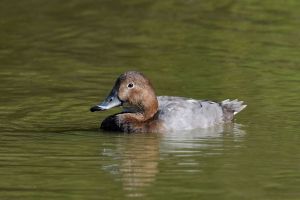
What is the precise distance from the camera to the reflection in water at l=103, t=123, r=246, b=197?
1097 cm

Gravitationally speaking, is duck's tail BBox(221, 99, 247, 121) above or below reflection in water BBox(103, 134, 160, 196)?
above

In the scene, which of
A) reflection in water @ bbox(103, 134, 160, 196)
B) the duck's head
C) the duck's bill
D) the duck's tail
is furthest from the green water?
the duck's head

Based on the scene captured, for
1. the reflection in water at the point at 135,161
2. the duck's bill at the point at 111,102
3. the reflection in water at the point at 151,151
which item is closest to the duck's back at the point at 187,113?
the reflection in water at the point at 151,151

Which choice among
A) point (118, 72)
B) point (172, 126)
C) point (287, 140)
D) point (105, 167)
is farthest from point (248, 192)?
point (118, 72)

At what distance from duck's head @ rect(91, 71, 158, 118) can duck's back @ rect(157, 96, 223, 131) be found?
173 mm

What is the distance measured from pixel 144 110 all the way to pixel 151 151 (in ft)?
5.27

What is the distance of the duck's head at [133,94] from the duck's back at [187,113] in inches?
6.8

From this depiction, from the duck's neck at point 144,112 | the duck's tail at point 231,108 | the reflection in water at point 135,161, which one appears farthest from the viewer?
the duck's tail at point 231,108

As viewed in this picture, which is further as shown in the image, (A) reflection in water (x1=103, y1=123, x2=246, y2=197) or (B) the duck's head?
(B) the duck's head

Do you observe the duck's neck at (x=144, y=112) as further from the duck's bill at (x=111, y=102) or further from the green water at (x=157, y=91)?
the green water at (x=157, y=91)

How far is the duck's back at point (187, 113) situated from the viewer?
14008 millimetres

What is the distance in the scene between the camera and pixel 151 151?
12.6 metres

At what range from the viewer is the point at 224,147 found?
12.7 m

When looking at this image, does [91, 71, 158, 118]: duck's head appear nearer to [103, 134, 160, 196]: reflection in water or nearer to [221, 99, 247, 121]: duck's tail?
[103, 134, 160, 196]: reflection in water
